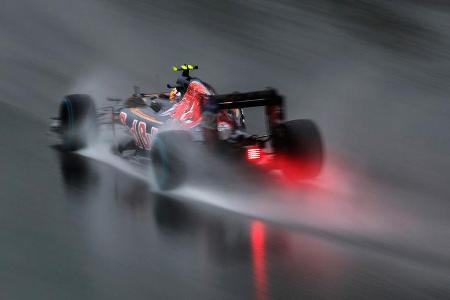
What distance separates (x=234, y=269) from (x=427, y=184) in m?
4.49

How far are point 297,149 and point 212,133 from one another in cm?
93

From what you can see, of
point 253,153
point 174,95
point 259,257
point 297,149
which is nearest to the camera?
point 259,257

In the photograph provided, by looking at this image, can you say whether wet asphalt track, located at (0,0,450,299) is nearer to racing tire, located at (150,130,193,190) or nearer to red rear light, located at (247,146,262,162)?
racing tire, located at (150,130,193,190)

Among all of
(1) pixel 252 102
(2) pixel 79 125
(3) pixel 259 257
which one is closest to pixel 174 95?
(2) pixel 79 125

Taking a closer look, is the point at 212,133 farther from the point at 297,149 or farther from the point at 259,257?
the point at 259,257

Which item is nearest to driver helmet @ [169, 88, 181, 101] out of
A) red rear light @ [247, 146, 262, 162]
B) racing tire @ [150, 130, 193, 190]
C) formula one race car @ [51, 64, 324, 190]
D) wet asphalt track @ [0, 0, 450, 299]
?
formula one race car @ [51, 64, 324, 190]

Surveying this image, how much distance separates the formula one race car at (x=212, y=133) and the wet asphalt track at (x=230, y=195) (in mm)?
412

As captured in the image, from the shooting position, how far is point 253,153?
397 inches

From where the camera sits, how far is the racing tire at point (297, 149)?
1033 centimetres

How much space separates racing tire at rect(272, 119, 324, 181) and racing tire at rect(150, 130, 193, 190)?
1.03 metres

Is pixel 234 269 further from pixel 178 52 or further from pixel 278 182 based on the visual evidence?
pixel 178 52

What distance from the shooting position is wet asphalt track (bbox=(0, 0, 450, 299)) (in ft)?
24.1

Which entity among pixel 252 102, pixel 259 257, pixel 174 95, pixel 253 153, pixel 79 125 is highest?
pixel 174 95

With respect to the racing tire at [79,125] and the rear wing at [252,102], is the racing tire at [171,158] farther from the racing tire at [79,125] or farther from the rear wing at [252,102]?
the racing tire at [79,125]
